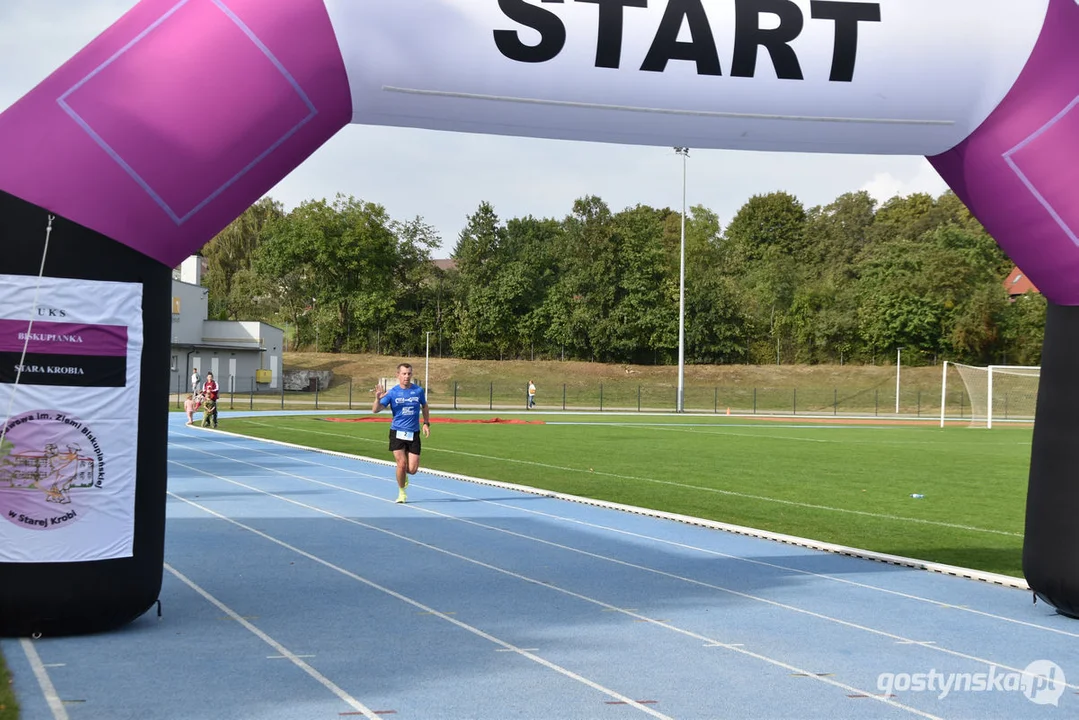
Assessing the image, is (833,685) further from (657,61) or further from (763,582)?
(657,61)

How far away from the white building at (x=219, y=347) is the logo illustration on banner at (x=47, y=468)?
5282 cm

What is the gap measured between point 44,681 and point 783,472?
627 inches

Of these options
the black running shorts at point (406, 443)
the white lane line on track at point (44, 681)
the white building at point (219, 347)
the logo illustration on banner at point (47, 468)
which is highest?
the white building at point (219, 347)

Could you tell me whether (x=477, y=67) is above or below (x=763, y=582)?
above

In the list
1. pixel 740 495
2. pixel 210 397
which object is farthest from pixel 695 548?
pixel 210 397

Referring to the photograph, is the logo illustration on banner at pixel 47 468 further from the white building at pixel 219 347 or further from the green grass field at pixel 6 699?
the white building at pixel 219 347

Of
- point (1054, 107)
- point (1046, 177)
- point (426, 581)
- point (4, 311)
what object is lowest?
point (426, 581)

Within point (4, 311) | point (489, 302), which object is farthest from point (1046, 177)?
point (489, 302)

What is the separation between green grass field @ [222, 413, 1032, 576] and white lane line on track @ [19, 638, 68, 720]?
787 centimetres

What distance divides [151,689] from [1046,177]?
6.13 meters

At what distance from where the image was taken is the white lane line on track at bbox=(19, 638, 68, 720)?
5102mm

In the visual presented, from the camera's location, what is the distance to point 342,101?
670 cm

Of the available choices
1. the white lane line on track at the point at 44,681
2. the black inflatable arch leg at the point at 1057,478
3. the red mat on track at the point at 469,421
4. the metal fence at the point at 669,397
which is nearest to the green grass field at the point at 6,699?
the white lane line on track at the point at 44,681

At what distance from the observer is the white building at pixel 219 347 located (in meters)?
58.0
